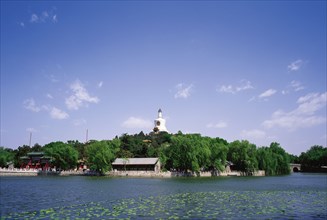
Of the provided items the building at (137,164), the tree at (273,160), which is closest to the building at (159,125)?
the tree at (273,160)

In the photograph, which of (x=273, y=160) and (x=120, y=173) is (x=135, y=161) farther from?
(x=273, y=160)

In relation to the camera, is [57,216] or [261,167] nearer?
[57,216]

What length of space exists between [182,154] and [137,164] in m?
14.6

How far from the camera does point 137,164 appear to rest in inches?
2960

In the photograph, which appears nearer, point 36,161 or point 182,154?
point 182,154

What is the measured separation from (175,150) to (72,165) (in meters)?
27.4

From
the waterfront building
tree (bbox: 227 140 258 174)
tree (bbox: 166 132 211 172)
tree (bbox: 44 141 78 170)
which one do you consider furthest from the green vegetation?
the waterfront building

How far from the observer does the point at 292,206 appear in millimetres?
22172

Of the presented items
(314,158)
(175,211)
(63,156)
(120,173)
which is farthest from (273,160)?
(175,211)

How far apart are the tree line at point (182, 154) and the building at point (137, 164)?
8.10 feet

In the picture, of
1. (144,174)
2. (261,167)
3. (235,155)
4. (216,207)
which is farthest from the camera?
(261,167)

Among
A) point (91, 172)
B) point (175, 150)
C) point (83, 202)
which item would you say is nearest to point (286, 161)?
point (175, 150)

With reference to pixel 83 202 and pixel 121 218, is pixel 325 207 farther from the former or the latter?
pixel 83 202

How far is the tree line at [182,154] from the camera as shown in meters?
65.6
